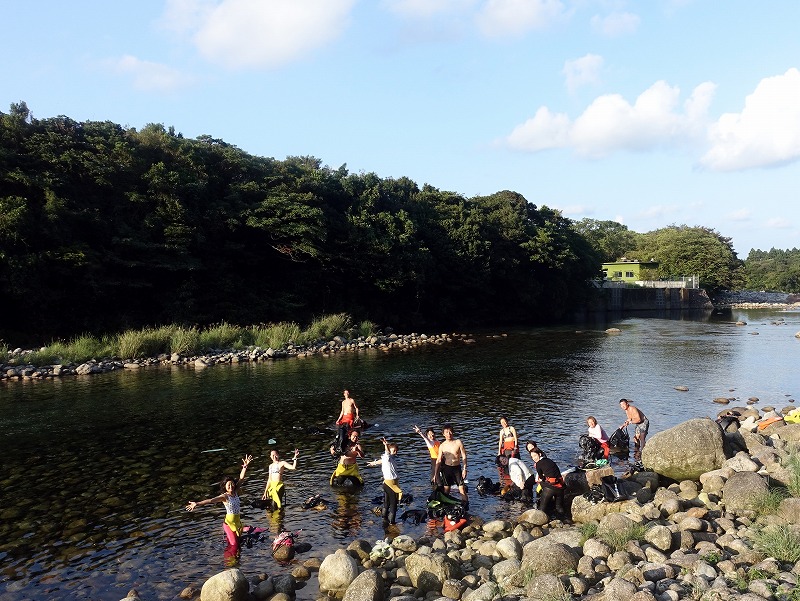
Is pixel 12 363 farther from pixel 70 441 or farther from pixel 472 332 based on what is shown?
pixel 472 332

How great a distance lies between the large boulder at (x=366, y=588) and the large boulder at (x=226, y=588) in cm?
180

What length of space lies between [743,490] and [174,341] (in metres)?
35.3

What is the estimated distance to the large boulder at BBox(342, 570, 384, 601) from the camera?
10.1 meters

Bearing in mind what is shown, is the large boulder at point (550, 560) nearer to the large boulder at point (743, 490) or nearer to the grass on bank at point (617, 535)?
the grass on bank at point (617, 535)

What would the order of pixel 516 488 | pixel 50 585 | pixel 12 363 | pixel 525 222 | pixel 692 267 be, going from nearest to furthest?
pixel 50 585, pixel 516 488, pixel 12 363, pixel 525 222, pixel 692 267

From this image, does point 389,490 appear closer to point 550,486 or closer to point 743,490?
point 550,486

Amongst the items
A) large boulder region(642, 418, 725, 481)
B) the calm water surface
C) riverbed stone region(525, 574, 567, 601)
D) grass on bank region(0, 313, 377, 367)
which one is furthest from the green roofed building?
riverbed stone region(525, 574, 567, 601)

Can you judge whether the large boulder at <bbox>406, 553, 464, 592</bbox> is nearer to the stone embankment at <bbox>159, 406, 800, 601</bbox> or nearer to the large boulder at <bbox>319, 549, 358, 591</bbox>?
the stone embankment at <bbox>159, 406, 800, 601</bbox>

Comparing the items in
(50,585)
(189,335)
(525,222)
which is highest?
(525,222)

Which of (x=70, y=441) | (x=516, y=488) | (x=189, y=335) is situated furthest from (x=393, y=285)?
(x=516, y=488)

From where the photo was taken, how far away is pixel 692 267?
387ft

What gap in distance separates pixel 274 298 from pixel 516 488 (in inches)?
1563

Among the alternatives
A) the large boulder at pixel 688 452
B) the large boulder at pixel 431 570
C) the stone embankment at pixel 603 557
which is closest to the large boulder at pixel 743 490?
the stone embankment at pixel 603 557

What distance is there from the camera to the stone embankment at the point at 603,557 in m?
9.49
